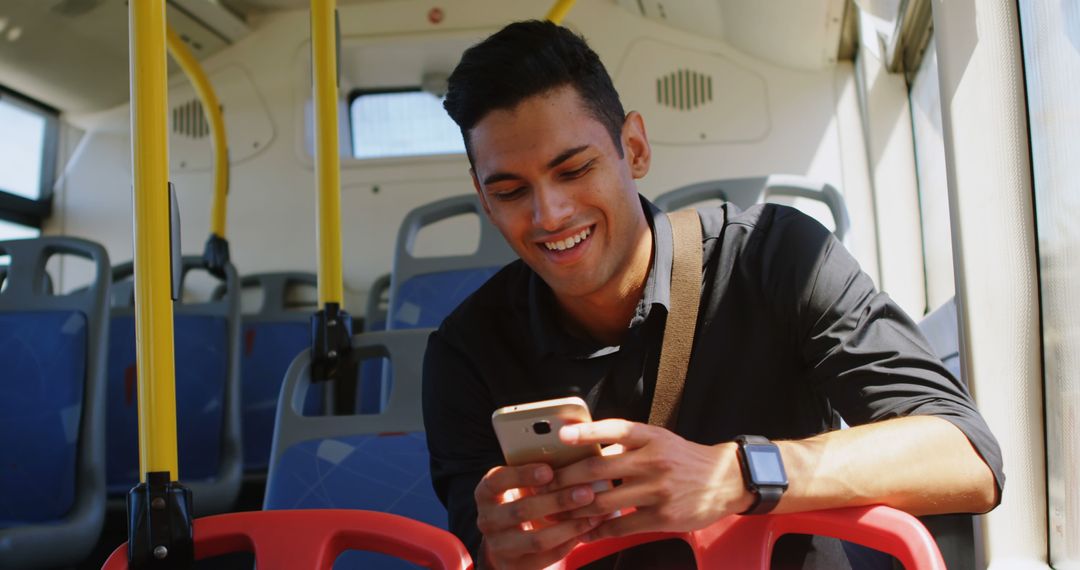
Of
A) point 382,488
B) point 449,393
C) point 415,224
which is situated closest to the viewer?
point 449,393

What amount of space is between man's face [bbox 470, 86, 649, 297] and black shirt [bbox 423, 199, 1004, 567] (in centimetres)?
10

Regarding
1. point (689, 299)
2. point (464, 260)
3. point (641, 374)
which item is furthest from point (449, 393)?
point (464, 260)

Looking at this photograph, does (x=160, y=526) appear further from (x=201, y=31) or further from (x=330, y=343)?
(x=201, y=31)

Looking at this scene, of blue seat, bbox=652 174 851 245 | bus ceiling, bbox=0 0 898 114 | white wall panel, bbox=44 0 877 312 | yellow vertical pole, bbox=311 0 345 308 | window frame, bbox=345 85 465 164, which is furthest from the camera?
window frame, bbox=345 85 465 164

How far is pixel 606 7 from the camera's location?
4320 mm

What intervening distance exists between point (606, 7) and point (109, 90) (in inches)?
95.3

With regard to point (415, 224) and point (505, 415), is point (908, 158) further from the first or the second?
point (505, 415)

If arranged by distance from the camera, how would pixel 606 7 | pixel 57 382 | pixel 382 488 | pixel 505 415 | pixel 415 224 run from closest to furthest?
pixel 505 415 → pixel 382 488 → pixel 57 382 → pixel 415 224 → pixel 606 7

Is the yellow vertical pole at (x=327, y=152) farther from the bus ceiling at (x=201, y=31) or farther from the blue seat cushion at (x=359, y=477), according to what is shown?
the bus ceiling at (x=201, y=31)

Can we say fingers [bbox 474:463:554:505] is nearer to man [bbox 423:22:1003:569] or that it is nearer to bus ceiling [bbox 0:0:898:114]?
man [bbox 423:22:1003:569]

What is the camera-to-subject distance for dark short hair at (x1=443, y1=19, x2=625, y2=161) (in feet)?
5.28

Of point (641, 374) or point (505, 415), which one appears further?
point (641, 374)

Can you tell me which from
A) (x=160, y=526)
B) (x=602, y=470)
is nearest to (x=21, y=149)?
(x=160, y=526)

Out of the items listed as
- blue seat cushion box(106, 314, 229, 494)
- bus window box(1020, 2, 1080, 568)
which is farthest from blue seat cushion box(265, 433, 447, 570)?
blue seat cushion box(106, 314, 229, 494)
